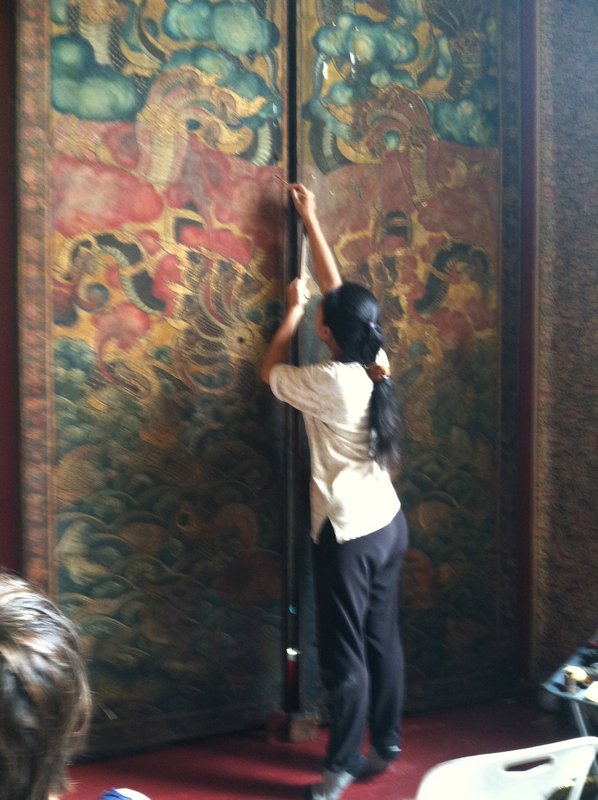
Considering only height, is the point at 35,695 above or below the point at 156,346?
below

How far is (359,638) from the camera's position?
2531 mm

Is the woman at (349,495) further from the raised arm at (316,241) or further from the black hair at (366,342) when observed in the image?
the raised arm at (316,241)

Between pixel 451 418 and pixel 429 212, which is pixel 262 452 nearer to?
pixel 451 418

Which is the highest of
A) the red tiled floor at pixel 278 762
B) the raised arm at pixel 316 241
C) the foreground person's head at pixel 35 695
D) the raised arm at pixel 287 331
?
the raised arm at pixel 316 241

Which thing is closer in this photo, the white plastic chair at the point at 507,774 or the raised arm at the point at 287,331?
the white plastic chair at the point at 507,774

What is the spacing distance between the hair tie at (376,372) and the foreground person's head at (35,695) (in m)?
1.62

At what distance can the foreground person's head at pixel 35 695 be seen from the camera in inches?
36.7

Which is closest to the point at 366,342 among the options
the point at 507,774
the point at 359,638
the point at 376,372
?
the point at 376,372

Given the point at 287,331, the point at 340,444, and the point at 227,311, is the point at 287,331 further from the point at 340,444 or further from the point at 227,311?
the point at 340,444

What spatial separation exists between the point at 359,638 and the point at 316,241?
1.20 m

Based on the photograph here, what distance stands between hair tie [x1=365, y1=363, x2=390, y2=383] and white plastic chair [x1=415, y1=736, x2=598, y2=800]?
1.20 meters

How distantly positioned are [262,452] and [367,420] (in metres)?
0.42

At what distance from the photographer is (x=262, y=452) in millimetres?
2777

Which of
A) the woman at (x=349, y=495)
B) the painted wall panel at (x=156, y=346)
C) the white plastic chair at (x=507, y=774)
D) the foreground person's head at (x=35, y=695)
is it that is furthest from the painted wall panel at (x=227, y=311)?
the foreground person's head at (x=35, y=695)
